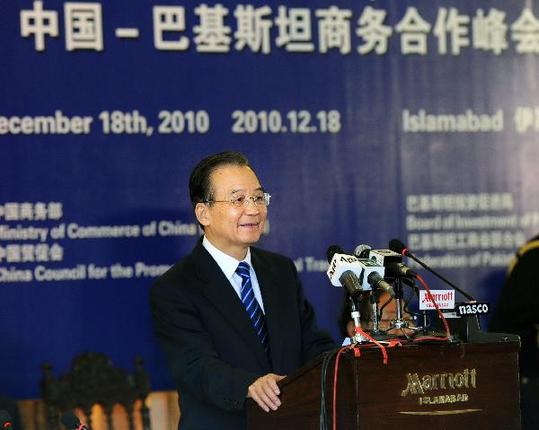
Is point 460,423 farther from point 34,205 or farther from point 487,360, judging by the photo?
point 34,205

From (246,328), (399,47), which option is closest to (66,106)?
(399,47)

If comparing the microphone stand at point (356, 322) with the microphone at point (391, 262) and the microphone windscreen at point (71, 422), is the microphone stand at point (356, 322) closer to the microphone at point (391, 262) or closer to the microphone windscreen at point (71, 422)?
the microphone at point (391, 262)

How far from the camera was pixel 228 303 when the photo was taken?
9.01ft

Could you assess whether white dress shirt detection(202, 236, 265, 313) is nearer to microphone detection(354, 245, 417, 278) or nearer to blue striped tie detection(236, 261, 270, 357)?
blue striped tie detection(236, 261, 270, 357)

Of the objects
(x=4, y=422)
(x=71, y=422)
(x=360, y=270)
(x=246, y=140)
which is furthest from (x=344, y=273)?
(x=246, y=140)

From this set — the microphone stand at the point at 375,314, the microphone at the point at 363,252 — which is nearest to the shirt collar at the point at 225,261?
the microphone at the point at 363,252

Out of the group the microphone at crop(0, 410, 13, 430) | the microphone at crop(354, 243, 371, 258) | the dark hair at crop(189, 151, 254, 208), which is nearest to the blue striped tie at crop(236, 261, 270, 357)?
the dark hair at crop(189, 151, 254, 208)

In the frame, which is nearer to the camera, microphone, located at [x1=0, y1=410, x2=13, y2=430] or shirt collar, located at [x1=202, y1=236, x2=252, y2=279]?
microphone, located at [x1=0, y1=410, x2=13, y2=430]

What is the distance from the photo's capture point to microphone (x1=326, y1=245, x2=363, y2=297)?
2.16 m

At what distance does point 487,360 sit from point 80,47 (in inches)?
111

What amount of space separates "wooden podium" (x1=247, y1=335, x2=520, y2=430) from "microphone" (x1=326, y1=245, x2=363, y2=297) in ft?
0.50

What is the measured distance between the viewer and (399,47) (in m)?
4.77

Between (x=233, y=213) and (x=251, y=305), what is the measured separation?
278 mm

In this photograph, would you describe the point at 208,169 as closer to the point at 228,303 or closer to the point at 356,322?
the point at 228,303
